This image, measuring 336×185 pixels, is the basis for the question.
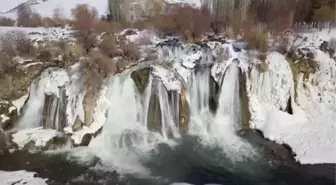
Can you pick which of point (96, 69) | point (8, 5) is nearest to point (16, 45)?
point (96, 69)

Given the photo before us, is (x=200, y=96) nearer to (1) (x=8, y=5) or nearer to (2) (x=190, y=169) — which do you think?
(2) (x=190, y=169)

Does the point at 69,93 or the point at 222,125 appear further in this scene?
the point at 222,125

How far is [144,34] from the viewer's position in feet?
72.9

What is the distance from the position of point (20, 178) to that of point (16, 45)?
8985 mm

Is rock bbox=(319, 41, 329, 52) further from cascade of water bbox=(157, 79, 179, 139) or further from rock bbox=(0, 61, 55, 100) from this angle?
rock bbox=(0, 61, 55, 100)

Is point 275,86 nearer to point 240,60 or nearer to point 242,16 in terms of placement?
point 240,60

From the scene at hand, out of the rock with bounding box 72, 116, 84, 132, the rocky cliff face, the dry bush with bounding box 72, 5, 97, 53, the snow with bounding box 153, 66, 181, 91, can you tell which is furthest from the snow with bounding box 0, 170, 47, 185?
the dry bush with bounding box 72, 5, 97, 53

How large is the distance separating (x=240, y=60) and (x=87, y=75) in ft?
26.4

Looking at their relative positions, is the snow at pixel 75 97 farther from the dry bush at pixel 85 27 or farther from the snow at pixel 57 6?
the snow at pixel 57 6

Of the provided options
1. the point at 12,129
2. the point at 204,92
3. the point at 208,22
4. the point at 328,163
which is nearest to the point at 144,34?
the point at 208,22

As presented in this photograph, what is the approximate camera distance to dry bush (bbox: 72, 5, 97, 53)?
20.1 metres

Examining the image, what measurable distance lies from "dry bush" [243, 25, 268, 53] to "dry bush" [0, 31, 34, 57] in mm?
12613

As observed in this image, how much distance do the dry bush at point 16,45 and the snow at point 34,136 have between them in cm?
516

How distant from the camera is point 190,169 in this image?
544 inches
